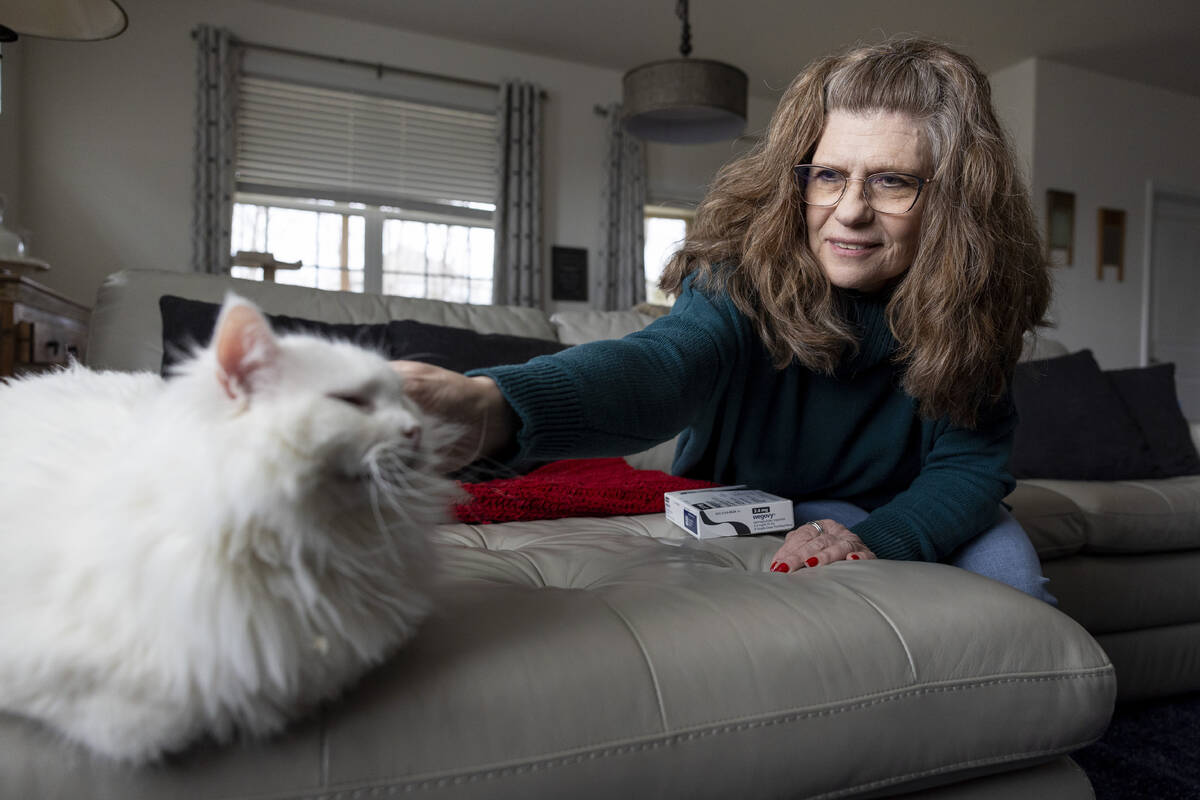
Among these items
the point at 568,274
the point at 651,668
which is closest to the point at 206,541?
the point at 651,668

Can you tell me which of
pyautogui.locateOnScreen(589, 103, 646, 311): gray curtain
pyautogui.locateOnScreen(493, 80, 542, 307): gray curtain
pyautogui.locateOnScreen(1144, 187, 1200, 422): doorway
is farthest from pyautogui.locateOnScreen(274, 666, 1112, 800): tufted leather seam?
pyautogui.locateOnScreen(1144, 187, 1200, 422): doorway

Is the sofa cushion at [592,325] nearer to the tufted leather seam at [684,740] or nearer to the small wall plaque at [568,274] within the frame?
the tufted leather seam at [684,740]

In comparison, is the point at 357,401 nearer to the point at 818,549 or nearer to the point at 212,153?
the point at 818,549

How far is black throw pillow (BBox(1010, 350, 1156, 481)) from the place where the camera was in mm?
2252

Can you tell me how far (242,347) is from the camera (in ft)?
1.48

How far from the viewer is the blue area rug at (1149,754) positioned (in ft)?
4.53

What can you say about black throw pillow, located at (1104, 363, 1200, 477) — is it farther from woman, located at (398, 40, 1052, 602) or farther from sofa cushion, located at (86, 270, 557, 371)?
sofa cushion, located at (86, 270, 557, 371)

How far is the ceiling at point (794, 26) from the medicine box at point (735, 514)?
3.87 metres

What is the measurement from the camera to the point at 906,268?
→ 1.19 meters

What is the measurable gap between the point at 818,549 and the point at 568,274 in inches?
173

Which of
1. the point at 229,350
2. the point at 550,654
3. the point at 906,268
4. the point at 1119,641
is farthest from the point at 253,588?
the point at 1119,641

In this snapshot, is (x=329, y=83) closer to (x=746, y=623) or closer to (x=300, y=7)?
(x=300, y=7)

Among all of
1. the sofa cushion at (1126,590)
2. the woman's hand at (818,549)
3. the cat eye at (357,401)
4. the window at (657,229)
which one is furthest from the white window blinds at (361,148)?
the cat eye at (357,401)

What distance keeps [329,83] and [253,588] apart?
16.1 ft
